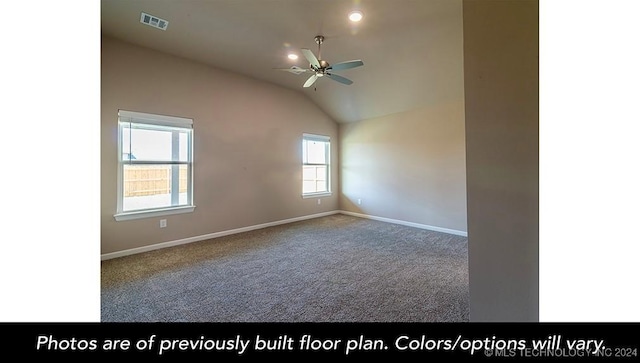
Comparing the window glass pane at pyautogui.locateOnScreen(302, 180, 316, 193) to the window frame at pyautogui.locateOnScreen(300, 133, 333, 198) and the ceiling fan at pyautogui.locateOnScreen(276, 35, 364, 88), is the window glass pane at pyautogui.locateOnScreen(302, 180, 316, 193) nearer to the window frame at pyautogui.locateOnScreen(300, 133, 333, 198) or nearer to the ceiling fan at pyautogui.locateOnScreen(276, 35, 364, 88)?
the window frame at pyautogui.locateOnScreen(300, 133, 333, 198)

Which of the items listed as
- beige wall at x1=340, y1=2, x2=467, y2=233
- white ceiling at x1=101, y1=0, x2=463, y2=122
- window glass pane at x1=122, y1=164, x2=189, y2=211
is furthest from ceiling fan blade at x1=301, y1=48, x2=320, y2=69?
window glass pane at x1=122, y1=164, x2=189, y2=211

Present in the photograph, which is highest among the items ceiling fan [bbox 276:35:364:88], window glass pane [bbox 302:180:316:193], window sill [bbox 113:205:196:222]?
ceiling fan [bbox 276:35:364:88]

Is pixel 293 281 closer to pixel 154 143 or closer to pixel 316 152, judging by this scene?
pixel 154 143

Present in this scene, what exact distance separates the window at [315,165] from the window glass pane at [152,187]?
2.57m

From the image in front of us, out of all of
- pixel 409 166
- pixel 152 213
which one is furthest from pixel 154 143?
pixel 409 166

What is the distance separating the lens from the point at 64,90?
465 millimetres

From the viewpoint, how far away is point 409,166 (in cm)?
537

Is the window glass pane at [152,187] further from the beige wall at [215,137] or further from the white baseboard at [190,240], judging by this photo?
the white baseboard at [190,240]

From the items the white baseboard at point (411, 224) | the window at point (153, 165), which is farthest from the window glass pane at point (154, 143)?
the white baseboard at point (411, 224)

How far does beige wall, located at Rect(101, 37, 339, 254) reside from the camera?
3466 mm

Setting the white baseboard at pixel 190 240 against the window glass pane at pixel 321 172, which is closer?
the white baseboard at pixel 190 240

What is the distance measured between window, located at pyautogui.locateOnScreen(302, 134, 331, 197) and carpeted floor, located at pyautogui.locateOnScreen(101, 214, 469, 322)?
1.95 m

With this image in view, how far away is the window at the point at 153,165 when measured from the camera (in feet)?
11.8

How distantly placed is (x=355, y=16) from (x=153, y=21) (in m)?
2.37
